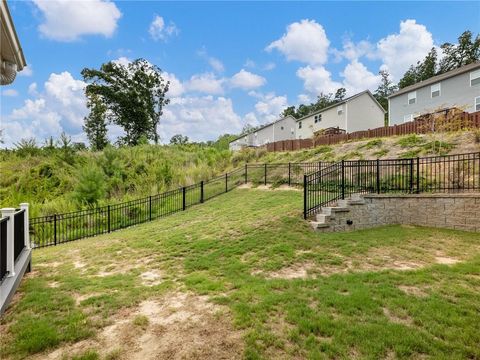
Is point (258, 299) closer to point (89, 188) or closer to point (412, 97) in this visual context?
point (89, 188)

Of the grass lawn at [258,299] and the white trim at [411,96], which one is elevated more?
the white trim at [411,96]

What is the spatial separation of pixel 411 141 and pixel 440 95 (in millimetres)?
11127

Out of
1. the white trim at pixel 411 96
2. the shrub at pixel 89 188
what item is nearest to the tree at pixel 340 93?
the white trim at pixel 411 96

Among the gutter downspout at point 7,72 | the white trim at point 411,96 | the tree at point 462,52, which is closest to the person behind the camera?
the gutter downspout at point 7,72

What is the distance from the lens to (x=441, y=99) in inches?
866

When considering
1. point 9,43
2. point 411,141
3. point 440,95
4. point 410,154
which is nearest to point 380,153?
point 410,154

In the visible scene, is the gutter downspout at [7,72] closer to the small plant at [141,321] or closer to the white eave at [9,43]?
the white eave at [9,43]

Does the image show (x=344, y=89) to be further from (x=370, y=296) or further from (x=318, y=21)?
(x=370, y=296)

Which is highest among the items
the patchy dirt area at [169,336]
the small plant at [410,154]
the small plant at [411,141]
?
the small plant at [411,141]

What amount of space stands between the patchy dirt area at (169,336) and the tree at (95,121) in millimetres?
37545

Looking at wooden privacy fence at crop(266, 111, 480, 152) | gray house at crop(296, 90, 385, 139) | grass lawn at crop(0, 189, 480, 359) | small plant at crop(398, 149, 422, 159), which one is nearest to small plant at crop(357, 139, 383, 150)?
wooden privacy fence at crop(266, 111, 480, 152)

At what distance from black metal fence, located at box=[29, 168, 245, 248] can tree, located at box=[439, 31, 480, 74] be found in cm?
3998

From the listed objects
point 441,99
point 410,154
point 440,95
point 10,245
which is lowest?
point 10,245

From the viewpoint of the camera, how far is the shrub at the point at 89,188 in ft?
43.2
